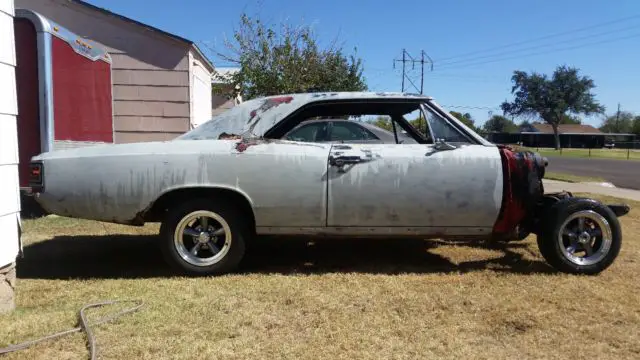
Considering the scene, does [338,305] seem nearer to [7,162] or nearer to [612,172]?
[7,162]

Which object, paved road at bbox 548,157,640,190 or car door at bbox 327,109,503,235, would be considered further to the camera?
paved road at bbox 548,157,640,190

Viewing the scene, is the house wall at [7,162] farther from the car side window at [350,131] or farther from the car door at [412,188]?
the car side window at [350,131]

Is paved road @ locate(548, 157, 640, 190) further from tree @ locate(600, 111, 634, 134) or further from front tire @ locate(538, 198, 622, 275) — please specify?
tree @ locate(600, 111, 634, 134)

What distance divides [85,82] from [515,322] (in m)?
6.39

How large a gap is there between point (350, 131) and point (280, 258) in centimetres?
289

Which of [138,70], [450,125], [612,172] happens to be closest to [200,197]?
[450,125]

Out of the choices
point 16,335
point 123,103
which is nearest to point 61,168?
point 16,335

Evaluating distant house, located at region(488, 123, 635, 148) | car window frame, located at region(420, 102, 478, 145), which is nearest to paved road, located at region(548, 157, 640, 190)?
car window frame, located at region(420, 102, 478, 145)

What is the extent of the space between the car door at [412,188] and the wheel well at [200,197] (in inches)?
29.3

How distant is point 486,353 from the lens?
3170 mm

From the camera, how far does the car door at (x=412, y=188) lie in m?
4.46

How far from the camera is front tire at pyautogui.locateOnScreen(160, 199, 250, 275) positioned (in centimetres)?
448

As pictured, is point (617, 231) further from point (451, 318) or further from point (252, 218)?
point (252, 218)

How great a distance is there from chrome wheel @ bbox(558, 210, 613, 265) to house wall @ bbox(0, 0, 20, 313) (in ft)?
14.3
